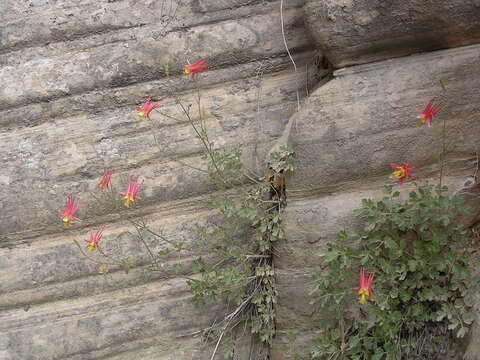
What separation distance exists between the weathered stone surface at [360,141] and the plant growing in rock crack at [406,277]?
0.08m

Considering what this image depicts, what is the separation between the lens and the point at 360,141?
2.23 meters

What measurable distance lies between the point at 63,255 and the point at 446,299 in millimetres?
1518

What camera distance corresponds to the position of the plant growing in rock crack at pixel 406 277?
209 centimetres

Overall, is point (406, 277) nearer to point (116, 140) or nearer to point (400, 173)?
point (400, 173)

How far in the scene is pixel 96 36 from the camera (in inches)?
102

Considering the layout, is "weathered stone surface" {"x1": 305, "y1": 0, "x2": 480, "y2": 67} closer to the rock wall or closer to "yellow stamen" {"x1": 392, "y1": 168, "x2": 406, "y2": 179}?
the rock wall

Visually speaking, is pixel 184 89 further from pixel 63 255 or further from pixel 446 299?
pixel 446 299

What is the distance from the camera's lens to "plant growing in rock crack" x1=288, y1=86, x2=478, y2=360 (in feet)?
6.87

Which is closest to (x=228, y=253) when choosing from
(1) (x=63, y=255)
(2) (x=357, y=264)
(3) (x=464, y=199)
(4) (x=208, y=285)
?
(4) (x=208, y=285)

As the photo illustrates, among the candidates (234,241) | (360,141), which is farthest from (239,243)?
(360,141)

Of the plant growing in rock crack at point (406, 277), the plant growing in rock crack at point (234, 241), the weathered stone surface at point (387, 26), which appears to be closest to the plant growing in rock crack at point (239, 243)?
the plant growing in rock crack at point (234, 241)

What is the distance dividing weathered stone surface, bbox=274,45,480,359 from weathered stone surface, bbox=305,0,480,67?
0.04 m

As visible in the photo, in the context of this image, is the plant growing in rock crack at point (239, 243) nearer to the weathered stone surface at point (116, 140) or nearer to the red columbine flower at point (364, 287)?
the weathered stone surface at point (116, 140)

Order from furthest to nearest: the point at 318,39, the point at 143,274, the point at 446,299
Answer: the point at 143,274, the point at 318,39, the point at 446,299
